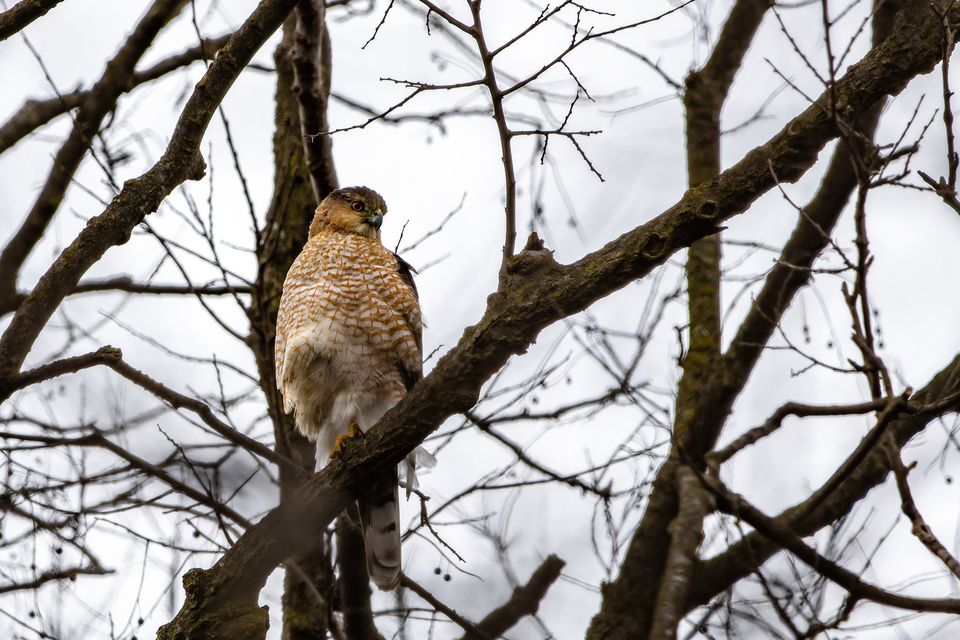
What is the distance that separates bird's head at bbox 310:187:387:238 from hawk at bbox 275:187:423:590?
442 millimetres

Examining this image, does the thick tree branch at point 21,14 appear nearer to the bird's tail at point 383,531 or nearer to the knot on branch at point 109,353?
the knot on branch at point 109,353

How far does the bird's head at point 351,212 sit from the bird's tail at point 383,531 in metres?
1.60

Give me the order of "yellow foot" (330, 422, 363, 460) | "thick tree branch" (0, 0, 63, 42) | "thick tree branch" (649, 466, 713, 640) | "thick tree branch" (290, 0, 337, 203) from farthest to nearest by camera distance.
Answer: "thick tree branch" (290, 0, 337, 203)
"yellow foot" (330, 422, 363, 460)
"thick tree branch" (649, 466, 713, 640)
"thick tree branch" (0, 0, 63, 42)

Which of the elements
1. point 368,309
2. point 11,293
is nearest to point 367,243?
point 368,309

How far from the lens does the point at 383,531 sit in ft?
18.4

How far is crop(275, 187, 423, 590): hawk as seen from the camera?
5578 millimetres

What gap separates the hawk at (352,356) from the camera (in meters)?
5.58

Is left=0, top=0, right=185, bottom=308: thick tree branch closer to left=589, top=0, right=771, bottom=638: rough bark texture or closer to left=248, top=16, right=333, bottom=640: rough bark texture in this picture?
left=248, top=16, right=333, bottom=640: rough bark texture

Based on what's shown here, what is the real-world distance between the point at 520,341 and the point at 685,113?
14.7 ft

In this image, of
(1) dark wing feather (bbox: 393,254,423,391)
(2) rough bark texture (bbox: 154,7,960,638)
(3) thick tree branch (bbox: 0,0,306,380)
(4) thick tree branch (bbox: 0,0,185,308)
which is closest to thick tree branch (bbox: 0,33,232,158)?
(4) thick tree branch (bbox: 0,0,185,308)

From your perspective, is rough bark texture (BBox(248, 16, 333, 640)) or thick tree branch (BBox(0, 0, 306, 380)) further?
rough bark texture (BBox(248, 16, 333, 640))

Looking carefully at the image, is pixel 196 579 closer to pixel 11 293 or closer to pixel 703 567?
pixel 703 567

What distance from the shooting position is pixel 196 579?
4.06m

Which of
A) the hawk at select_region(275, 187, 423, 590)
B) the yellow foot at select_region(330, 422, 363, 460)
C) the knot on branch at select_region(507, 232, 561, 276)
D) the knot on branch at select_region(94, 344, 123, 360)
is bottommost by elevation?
the knot on branch at select_region(94, 344, 123, 360)
